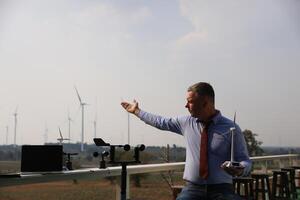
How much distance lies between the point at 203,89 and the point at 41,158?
130 centimetres

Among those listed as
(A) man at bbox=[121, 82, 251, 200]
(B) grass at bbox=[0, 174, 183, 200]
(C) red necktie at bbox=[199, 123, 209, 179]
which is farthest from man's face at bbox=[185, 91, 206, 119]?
(B) grass at bbox=[0, 174, 183, 200]

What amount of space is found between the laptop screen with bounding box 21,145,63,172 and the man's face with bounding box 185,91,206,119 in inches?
43.0

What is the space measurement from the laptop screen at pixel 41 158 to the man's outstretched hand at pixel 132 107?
0.60 m

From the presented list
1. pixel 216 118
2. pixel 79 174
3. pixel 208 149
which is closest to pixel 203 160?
pixel 208 149

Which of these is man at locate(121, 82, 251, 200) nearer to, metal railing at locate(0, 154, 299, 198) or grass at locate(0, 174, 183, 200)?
metal railing at locate(0, 154, 299, 198)

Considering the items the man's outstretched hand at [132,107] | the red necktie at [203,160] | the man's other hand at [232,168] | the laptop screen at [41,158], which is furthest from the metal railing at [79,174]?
the man's other hand at [232,168]

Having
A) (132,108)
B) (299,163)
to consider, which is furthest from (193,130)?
(299,163)

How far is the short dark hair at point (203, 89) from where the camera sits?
3.01 metres

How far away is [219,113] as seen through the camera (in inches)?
123

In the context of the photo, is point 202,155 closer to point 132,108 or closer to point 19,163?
point 132,108

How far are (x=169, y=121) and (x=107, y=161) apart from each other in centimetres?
73

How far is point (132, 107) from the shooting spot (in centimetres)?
367

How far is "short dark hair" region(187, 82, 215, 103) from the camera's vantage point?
3014 millimetres

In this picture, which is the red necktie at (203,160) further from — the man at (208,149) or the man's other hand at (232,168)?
the man's other hand at (232,168)
